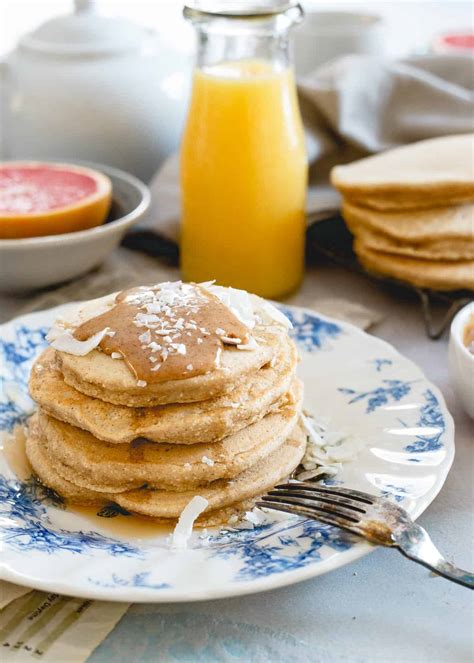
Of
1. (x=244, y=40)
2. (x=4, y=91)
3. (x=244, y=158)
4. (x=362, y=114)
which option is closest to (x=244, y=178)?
(x=244, y=158)

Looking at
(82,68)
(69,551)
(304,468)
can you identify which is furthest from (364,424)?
(82,68)

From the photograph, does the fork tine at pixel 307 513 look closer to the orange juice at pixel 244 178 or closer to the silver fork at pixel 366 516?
the silver fork at pixel 366 516

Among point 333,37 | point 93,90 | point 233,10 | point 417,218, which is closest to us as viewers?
point 233,10

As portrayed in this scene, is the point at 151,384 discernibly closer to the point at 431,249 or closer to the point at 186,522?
the point at 186,522

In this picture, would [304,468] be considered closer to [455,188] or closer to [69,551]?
[69,551]

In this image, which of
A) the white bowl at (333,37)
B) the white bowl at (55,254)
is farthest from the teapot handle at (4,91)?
the white bowl at (333,37)

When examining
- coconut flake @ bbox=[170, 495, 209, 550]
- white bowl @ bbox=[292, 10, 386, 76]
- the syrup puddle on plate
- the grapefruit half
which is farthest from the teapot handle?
coconut flake @ bbox=[170, 495, 209, 550]
